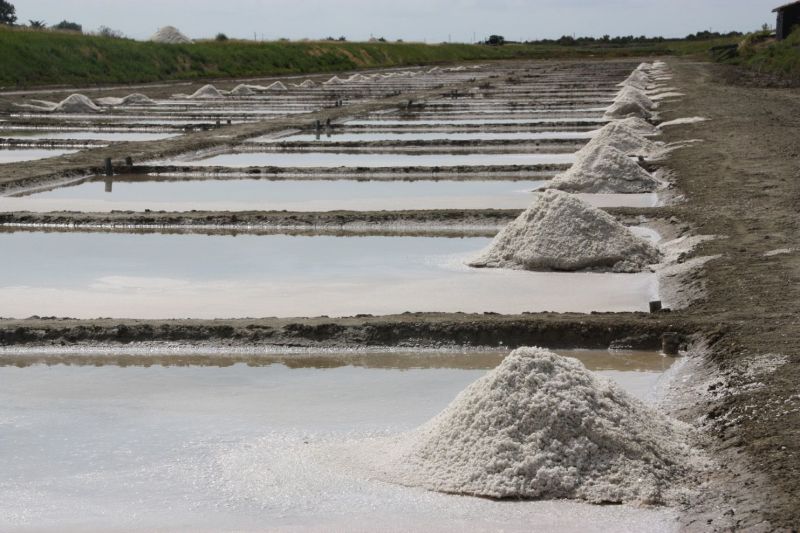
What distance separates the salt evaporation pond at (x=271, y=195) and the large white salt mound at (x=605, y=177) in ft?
1.24

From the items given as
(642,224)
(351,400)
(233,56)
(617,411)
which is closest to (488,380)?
(617,411)

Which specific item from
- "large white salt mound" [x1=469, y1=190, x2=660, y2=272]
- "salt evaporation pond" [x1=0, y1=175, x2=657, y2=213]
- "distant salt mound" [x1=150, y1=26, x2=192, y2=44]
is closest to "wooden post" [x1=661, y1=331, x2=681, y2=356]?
"large white salt mound" [x1=469, y1=190, x2=660, y2=272]

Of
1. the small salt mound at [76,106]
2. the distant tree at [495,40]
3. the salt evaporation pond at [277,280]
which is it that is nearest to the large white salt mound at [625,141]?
the salt evaporation pond at [277,280]

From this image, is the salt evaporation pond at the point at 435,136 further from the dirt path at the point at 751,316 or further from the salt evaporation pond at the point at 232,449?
the salt evaporation pond at the point at 232,449

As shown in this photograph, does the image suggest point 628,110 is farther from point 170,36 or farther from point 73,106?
point 170,36

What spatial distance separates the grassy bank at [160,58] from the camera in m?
28.5

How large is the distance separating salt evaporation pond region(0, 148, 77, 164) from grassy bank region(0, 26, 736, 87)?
45.1 ft

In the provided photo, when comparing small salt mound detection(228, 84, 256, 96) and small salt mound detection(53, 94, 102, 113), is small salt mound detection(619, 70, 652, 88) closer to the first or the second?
small salt mound detection(228, 84, 256, 96)

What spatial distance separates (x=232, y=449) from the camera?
356cm

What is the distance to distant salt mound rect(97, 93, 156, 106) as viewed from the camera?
2283 cm

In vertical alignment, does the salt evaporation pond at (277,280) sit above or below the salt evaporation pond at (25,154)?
below

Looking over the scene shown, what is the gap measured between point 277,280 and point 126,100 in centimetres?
1820

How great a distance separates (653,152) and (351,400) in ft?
26.7

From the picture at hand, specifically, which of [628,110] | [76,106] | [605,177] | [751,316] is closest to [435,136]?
[628,110]
